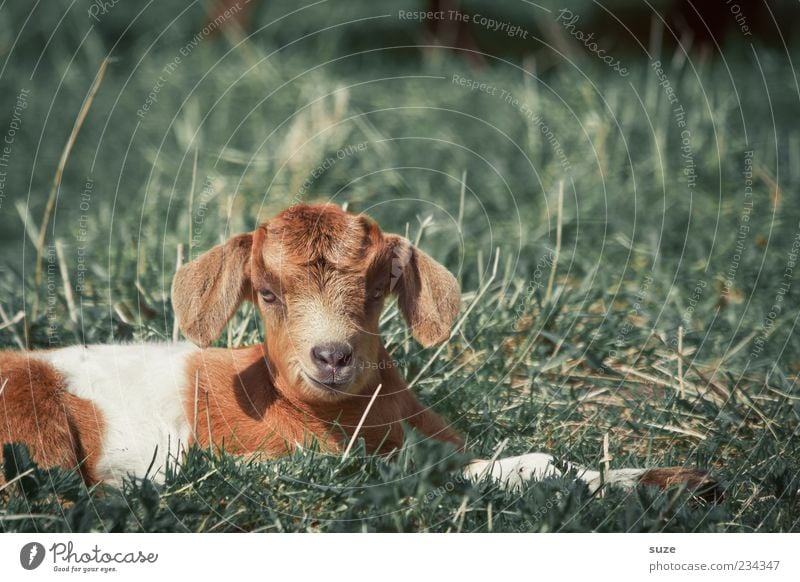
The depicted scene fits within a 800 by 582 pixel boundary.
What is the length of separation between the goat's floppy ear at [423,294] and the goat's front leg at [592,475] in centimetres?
55

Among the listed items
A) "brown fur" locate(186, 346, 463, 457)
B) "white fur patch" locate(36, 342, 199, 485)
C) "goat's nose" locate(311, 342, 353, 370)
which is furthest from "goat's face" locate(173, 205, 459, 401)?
"white fur patch" locate(36, 342, 199, 485)

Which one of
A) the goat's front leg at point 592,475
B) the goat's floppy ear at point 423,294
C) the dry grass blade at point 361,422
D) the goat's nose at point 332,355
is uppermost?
the goat's floppy ear at point 423,294

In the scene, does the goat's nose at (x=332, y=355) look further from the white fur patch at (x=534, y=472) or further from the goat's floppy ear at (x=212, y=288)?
the white fur patch at (x=534, y=472)

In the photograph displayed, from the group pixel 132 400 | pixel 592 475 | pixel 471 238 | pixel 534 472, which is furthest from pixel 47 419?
pixel 471 238

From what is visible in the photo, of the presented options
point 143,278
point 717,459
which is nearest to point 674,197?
point 717,459

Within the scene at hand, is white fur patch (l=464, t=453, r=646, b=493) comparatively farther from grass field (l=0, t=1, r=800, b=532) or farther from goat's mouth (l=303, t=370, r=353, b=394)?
goat's mouth (l=303, t=370, r=353, b=394)

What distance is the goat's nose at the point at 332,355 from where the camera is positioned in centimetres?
434

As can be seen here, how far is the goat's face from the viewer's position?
4422mm

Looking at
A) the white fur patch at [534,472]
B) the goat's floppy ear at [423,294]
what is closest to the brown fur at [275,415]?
the goat's floppy ear at [423,294]

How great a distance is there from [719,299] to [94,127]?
495 centimetres

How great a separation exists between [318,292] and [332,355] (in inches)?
9.9

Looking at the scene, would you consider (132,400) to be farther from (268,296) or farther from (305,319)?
(305,319)

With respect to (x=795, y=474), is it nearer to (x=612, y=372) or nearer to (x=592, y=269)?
(x=612, y=372)

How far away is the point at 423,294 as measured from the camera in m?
4.71
